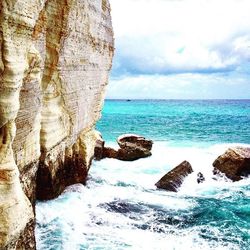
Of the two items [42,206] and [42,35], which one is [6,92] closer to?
[42,35]

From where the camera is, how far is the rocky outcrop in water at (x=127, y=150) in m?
24.8

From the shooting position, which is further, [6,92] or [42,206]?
[42,206]

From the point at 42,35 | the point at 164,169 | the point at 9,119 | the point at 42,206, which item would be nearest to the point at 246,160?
the point at 164,169

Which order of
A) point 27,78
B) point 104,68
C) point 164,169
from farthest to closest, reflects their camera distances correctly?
point 164,169, point 104,68, point 27,78

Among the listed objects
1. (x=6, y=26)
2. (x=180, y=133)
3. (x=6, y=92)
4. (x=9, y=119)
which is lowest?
(x=180, y=133)

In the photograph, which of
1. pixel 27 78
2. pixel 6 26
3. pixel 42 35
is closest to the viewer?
pixel 6 26

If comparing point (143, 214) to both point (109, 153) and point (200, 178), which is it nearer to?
point (200, 178)

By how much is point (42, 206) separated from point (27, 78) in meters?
5.64

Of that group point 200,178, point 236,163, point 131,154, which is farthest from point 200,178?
point 131,154

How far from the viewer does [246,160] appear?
766 inches

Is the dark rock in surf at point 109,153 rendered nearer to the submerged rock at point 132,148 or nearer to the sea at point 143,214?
the submerged rock at point 132,148

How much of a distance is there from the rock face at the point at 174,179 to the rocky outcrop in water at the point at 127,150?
554 cm

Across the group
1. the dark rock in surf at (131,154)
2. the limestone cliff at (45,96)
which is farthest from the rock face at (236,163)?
the limestone cliff at (45,96)

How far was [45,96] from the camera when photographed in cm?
1275
